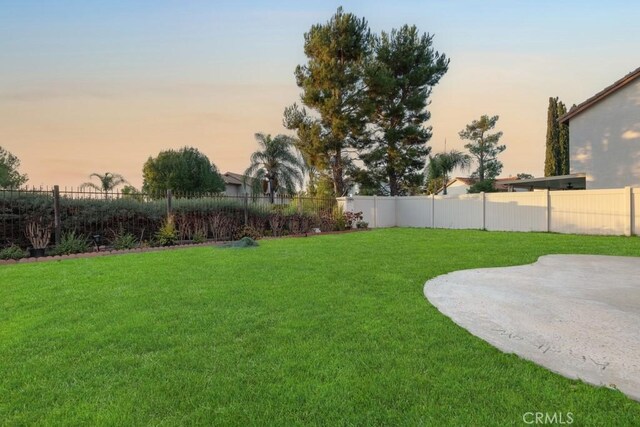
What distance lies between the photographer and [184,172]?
3584 cm

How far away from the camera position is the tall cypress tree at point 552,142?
3020 cm

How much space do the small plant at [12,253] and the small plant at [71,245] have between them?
0.70 metres

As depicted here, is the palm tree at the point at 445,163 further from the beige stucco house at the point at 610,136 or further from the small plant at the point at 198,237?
the small plant at the point at 198,237

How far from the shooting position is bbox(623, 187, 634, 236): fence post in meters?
13.3

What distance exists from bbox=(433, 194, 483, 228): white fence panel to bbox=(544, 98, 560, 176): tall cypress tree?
52.8ft

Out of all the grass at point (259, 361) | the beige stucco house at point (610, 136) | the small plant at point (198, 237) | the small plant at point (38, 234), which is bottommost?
the grass at point (259, 361)

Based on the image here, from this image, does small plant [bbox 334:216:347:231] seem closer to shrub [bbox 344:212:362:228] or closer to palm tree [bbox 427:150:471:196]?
shrub [bbox 344:212:362:228]

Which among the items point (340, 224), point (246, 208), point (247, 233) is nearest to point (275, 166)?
point (340, 224)

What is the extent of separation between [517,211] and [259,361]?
16.4 m

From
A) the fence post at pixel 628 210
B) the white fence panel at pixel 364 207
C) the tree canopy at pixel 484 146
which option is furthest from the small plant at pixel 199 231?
the tree canopy at pixel 484 146

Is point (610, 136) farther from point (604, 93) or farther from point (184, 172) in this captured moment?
point (184, 172)

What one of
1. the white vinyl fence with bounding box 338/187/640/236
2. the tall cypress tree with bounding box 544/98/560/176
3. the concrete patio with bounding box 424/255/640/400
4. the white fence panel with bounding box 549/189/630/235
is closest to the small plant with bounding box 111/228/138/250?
the concrete patio with bounding box 424/255/640/400

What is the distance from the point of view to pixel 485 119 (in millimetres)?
36625

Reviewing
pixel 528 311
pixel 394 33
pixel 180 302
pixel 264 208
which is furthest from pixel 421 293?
pixel 394 33
